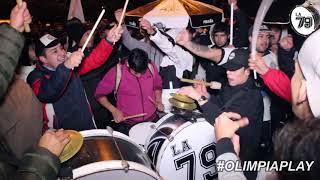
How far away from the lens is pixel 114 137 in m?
3.08

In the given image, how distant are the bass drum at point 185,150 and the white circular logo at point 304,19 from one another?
147 centimetres

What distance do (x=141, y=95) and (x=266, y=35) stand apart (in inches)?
88.2

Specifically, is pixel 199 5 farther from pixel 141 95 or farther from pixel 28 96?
pixel 28 96

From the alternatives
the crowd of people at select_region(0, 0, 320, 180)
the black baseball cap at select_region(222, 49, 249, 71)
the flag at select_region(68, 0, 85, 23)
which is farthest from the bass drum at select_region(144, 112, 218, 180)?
the flag at select_region(68, 0, 85, 23)

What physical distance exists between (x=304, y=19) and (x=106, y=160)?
2638 mm

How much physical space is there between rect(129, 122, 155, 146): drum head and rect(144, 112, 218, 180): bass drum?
36cm

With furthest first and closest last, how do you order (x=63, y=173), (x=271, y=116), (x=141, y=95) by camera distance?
1. (x=271, y=116)
2. (x=141, y=95)
3. (x=63, y=173)

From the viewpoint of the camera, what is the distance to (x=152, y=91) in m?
5.27

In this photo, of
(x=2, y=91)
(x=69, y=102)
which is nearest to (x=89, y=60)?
(x=69, y=102)

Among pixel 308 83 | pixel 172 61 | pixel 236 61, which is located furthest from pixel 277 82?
pixel 172 61

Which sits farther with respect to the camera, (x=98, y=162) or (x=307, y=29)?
(x=307, y=29)

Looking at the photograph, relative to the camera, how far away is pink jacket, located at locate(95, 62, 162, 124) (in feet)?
16.6

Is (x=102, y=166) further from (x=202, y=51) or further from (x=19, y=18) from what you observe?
(x=202, y=51)

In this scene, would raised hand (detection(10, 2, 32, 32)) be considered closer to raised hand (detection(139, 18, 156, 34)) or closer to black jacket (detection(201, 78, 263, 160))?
black jacket (detection(201, 78, 263, 160))
